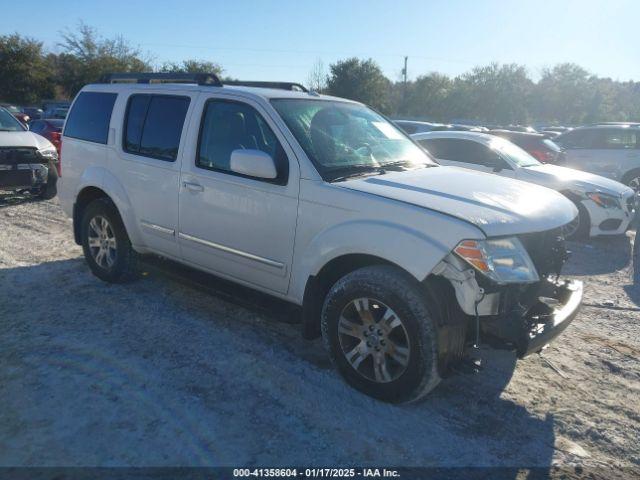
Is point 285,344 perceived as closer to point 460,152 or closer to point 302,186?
point 302,186

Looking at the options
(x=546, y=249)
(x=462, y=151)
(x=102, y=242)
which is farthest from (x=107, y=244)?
(x=462, y=151)

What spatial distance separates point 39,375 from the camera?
380cm

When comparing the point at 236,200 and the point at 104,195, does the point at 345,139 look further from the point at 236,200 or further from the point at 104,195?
the point at 104,195

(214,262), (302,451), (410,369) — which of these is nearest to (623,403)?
(410,369)

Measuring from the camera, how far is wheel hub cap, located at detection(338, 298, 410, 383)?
3.45 meters

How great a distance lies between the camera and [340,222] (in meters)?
3.67

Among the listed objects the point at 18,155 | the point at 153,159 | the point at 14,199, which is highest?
the point at 153,159

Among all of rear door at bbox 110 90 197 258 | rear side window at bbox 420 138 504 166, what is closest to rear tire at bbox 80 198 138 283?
rear door at bbox 110 90 197 258

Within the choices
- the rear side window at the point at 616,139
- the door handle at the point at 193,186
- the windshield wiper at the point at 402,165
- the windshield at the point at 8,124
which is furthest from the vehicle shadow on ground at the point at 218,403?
the rear side window at the point at 616,139

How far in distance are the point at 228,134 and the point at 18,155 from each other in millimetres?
6487

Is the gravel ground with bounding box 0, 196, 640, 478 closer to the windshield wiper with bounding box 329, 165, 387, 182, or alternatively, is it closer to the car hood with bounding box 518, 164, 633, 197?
the windshield wiper with bounding box 329, 165, 387, 182

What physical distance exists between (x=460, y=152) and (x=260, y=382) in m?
6.55

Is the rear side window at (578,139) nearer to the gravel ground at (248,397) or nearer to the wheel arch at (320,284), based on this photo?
the gravel ground at (248,397)

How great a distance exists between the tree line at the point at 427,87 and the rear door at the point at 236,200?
38.1 meters
